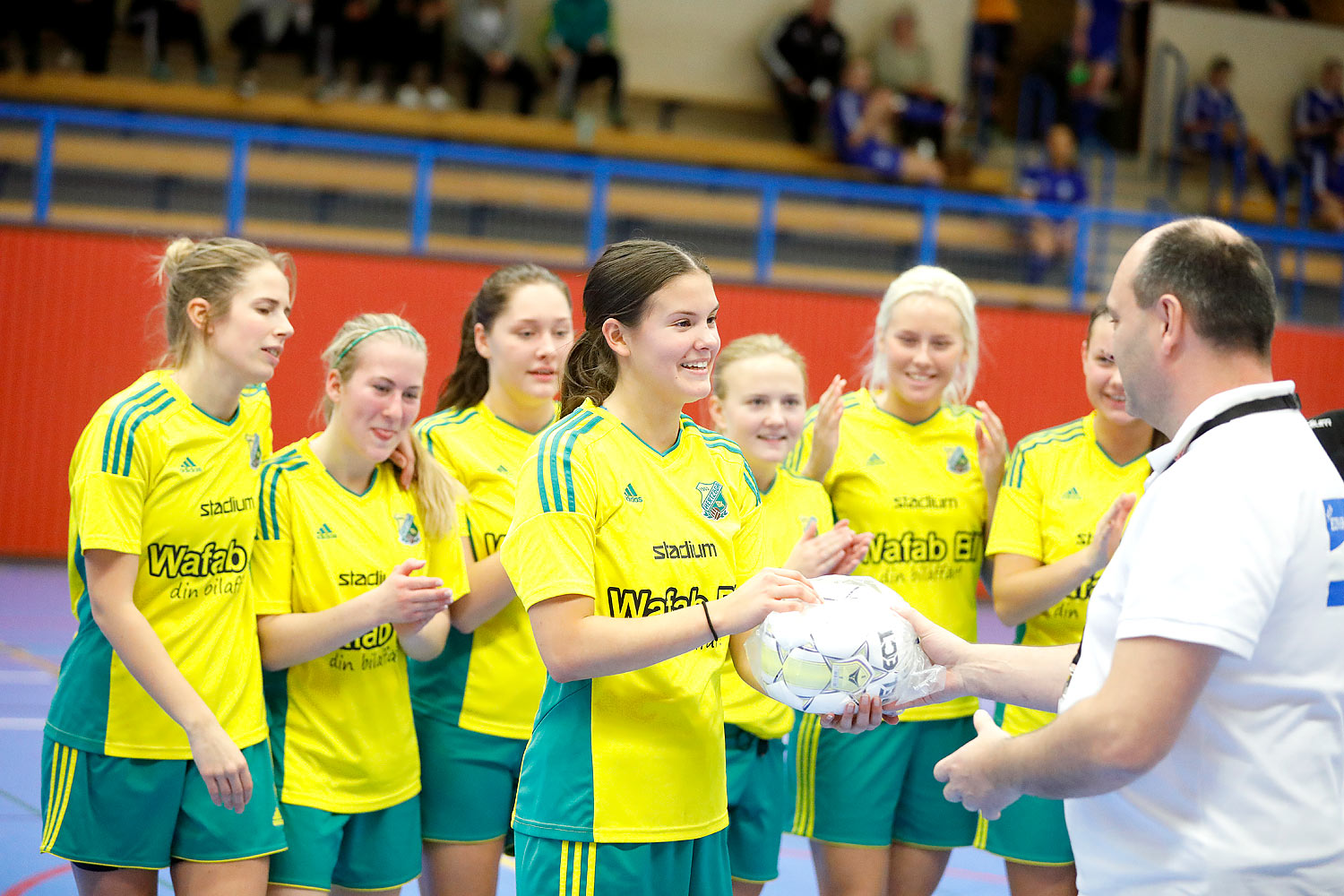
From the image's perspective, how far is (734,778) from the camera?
3.51 meters

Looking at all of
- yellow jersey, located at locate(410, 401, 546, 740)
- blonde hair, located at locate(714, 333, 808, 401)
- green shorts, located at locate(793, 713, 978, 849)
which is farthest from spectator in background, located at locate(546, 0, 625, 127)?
green shorts, located at locate(793, 713, 978, 849)

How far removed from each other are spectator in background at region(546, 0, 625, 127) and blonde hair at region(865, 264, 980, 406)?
34.8ft

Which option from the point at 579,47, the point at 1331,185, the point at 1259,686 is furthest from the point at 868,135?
the point at 1259,686

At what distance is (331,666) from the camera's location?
3379mm

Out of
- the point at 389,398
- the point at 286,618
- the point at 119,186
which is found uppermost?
the point at 119,186

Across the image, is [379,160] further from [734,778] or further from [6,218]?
[734,778]

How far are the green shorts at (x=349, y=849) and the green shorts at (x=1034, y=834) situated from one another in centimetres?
171

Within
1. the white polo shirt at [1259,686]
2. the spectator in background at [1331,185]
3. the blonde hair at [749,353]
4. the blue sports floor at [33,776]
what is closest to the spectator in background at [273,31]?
the blue sports floor at [33,776]

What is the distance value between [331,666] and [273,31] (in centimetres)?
1146

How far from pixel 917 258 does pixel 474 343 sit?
9013 millimetres

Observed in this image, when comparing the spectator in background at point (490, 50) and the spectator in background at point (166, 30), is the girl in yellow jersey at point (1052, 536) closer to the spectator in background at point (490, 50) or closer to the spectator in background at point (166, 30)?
the spectator in background at point (490, 50)

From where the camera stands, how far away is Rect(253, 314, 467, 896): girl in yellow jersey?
3.28 metres

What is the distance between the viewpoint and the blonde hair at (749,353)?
3926 mm

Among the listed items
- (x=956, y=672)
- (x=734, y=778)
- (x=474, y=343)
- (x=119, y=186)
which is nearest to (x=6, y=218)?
(x=119, y=186)
